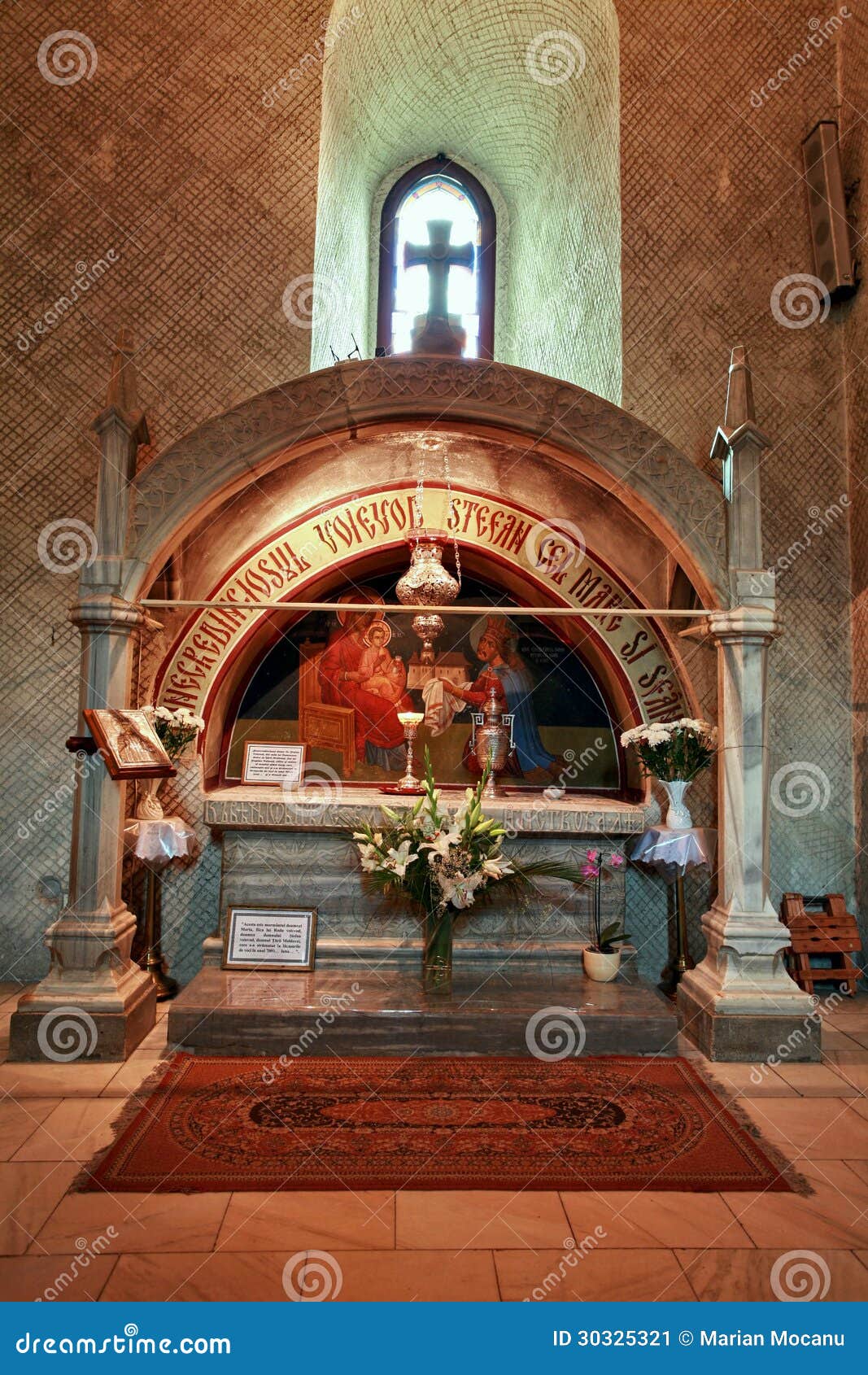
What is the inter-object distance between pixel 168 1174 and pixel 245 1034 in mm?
1487

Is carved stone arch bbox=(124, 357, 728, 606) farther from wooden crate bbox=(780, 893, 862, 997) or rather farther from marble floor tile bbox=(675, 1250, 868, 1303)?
marble floor tile bbox=(675, 1250, 868, 1303)

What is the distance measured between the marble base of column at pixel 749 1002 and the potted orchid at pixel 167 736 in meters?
3.85

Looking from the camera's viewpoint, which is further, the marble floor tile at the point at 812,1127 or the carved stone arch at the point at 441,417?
the carved stone arch at the point at 441,417

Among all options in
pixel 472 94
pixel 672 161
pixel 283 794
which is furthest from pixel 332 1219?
pixel 472 94

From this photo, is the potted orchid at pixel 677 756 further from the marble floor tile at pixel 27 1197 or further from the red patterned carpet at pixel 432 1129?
the marble floor tile at pixel 27 1197

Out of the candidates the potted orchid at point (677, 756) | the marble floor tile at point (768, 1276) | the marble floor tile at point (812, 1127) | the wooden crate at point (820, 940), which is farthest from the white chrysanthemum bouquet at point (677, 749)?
the marble floor tile at point (768, 1276)

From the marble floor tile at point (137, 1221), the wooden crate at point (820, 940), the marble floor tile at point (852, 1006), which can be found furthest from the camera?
the wooden crate at point (820, 940)

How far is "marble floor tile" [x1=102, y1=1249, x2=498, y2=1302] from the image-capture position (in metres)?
3.28

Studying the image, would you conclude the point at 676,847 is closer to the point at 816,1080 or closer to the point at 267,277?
the point at 816,1080

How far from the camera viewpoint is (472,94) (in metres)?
9.66

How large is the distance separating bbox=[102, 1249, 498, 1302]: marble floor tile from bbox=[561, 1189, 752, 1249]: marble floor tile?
0.52m

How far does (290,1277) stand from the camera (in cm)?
338

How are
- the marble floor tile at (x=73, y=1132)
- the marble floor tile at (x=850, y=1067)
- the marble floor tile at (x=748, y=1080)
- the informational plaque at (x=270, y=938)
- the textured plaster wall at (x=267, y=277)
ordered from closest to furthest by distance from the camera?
the marble floor tile at (x=73, y=1132), the marble floor tile at (x=748, y=1080), the marble floor tile at (x=850, y=1067), the informational plaque at (x=270, y=938), the textured plaster wall at (x=267, y=277)

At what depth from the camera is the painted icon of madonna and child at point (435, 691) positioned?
775cm
